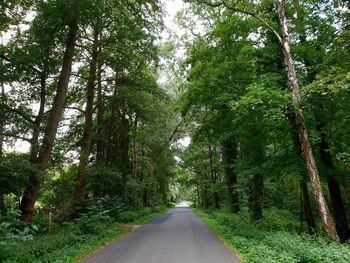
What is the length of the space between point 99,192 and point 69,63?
11396mm

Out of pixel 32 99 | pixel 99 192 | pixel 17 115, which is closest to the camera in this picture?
pixel 17 115

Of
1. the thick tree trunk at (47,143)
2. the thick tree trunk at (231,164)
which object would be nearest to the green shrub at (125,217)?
the thick tree trunk at (231,164)

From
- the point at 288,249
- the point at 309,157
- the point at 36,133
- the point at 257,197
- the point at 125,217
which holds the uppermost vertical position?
the point at 36,133

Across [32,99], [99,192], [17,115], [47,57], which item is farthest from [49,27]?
[99,192]

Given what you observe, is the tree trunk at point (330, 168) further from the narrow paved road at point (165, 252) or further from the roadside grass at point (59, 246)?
the roadside grass at point (59, 246)

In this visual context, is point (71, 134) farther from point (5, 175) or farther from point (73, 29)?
point (5, 175)

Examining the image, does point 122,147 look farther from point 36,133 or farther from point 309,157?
point 309,157

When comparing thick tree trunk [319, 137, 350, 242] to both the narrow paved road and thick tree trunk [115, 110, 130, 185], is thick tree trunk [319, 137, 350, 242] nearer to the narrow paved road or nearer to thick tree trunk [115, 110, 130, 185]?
the narrow paved road

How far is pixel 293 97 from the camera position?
32.0 ft

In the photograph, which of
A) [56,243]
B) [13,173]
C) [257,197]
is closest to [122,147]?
[257,197]

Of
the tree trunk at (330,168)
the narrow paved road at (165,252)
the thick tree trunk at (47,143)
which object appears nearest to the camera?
the narrow paved road at (165,252)

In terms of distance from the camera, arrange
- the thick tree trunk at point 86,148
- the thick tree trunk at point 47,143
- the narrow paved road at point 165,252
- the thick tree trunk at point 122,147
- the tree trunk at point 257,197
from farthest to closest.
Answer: the thick tree trunk at point 122,147
the tree trunk at point 257,197
the thick tree trunk at point 86,148
the thick tree trunk at point 47,143
the narrow paved road at point 165,252

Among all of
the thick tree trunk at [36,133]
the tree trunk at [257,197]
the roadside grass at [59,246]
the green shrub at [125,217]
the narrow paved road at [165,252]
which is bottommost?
the narrow paved road at [165,252]

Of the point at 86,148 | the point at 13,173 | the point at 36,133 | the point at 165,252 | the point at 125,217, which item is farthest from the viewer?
the point at 125,217
